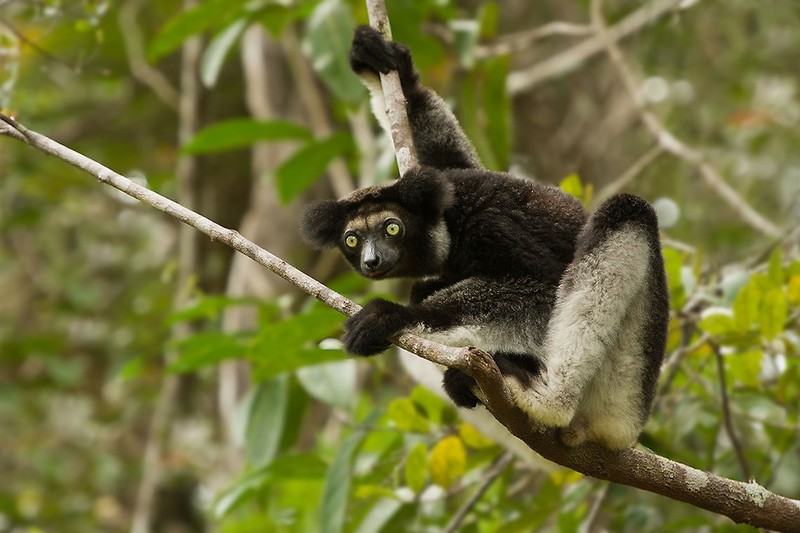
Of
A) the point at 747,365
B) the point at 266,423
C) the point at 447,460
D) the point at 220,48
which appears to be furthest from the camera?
the point at 220,48

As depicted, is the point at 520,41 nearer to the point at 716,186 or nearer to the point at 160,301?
the point at 716,186

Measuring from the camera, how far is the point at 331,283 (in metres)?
5.88

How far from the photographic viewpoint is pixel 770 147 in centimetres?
980

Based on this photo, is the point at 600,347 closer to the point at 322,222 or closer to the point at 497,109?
the point at 322,222

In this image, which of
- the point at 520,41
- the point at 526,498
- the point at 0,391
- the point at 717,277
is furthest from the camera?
the point at 0,391

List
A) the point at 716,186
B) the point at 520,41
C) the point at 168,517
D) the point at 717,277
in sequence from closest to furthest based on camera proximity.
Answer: the point at 717,277 → the point at 716,186 → the point at 520,41 → the point at 168,517

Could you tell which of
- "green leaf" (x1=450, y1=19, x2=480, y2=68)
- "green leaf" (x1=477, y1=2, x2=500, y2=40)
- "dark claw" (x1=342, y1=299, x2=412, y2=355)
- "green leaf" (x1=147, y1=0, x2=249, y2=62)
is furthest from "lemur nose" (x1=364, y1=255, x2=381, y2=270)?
"green leaf" (x1=477, y1=2, x2=500, y2=40)

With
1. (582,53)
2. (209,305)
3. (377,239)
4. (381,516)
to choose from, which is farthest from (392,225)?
(582,53)

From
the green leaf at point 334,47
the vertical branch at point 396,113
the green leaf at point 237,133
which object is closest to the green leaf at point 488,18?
the green leaf at point 334,47

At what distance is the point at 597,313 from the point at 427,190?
37.6 inches

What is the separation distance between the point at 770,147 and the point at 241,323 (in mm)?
5809

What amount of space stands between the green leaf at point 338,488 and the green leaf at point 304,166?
6.67 ft

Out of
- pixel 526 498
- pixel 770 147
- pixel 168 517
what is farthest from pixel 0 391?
pixel 770 147

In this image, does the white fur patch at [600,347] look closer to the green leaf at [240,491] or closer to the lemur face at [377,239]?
the lemur face at [377,239]
